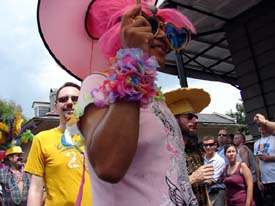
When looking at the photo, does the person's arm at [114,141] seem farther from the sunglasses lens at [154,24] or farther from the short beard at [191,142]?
the short beard at [191,142]

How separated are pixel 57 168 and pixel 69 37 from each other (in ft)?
4.03

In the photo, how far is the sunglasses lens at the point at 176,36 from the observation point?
4.59 feet

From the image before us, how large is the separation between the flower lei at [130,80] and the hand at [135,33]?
20mm

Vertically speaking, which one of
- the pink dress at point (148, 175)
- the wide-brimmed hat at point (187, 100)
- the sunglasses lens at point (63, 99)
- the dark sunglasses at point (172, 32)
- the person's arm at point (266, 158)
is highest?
the wide-brimmed hat at point (187, 100)

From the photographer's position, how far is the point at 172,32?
142 cm

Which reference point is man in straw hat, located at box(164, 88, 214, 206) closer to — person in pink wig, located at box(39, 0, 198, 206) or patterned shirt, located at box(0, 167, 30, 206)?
person in pink wig, located at box(39, 0, 198, 206)

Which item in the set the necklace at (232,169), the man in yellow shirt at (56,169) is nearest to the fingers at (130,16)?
the man in yellow shirt at (56,169)

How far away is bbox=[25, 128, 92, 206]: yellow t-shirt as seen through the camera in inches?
102

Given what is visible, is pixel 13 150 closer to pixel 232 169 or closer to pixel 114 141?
pixel 232 169

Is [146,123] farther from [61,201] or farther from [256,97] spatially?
[256,97]

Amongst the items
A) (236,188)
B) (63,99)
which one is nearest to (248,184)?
(236,188)

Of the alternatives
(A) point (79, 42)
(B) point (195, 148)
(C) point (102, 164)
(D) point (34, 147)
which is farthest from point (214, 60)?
(C) point (102, 164)

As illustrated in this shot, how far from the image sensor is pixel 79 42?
1.70 m

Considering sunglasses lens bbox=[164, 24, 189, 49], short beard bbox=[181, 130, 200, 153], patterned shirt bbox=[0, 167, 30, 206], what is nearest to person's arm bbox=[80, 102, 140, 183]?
sunglasses lens bbox=[164, 24, 189, 49]
